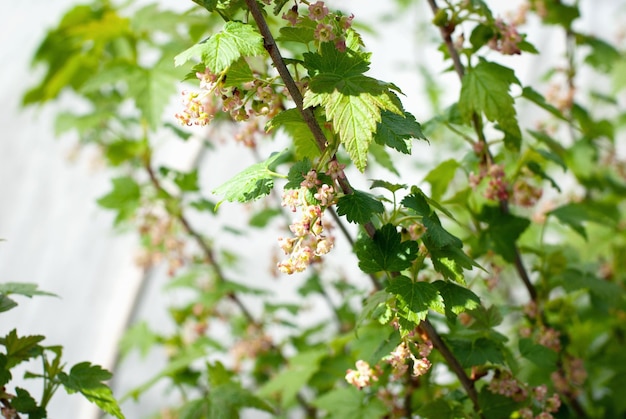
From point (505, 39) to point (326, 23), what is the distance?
1.34 ft

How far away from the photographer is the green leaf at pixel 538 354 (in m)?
1.05

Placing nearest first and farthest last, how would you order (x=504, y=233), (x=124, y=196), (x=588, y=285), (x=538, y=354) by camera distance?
(x=538, y=354), (x=504, y=233), (x=588, y=285), (x=124, y=196)

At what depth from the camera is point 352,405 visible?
1.18 metres

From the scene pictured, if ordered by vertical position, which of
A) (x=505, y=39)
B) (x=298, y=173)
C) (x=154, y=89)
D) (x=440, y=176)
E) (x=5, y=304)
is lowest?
(x=5, y=304)

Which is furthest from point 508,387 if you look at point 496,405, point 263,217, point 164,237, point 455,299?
point 164,237

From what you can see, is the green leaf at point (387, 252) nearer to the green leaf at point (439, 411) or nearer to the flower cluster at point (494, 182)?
the green leaf at point (439, 411)

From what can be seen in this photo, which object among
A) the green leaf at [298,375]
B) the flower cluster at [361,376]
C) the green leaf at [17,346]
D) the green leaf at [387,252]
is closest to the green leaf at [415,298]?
the green leaf at [387,252]

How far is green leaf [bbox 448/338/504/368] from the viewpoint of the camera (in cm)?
93

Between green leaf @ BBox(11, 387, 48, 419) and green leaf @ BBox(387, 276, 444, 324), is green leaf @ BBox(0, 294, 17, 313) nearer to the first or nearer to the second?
green leaf @ BBox(11, 387, 48, 419)

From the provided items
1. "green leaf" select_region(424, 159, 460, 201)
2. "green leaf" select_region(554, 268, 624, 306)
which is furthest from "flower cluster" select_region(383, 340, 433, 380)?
"green leaf" select_region(554, 268, 624, 306)

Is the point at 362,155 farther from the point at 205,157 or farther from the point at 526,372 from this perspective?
the point at 205,157

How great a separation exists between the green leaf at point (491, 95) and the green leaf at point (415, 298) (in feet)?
1.25

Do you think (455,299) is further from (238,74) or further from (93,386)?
(93,386)

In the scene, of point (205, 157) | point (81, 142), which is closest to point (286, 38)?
point (81, 142)
